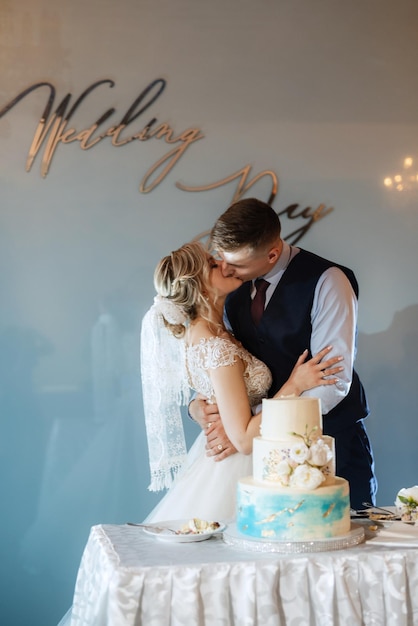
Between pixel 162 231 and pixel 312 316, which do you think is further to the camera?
pixel 162 231

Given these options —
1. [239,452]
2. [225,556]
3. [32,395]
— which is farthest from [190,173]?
[225,556]

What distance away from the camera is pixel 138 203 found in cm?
394

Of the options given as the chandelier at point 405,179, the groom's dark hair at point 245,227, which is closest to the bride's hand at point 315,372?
the groom's dark hair at point 245,227

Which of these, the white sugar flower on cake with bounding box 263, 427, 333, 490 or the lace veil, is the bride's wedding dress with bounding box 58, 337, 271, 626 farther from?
the white sugar flower on cake with bounding box 263, 427, 333, 490

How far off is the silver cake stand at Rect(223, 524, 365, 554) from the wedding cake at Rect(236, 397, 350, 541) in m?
0.02

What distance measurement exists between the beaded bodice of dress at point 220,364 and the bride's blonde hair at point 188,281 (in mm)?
121

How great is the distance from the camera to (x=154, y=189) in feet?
13.0

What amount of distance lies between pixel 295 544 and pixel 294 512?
0.07 m

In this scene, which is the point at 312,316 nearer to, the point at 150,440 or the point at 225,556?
the point at 150,440

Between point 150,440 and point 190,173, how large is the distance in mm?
1476

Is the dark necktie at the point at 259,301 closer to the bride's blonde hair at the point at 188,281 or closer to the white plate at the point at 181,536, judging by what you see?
the bride's blonde hair at the point at 188,281

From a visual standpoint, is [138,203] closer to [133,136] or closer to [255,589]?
[133,136]

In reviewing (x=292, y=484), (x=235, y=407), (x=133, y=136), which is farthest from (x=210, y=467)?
(x=133, y=136)

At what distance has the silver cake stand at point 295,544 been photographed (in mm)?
1948
